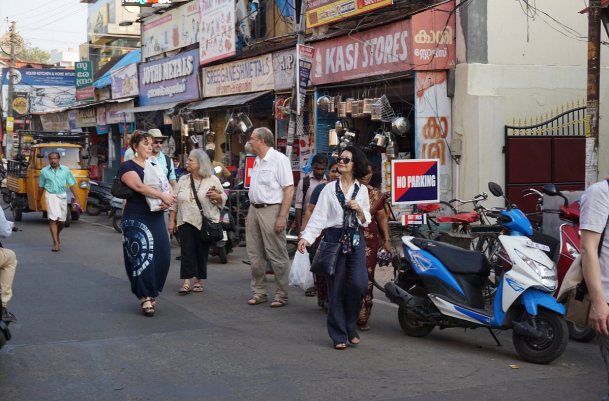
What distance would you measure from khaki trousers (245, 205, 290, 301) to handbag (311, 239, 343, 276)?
1963 mm

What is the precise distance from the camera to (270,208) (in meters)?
8.62

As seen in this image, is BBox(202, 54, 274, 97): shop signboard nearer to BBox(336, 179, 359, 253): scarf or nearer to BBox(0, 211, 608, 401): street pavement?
BBox(0, 211, 608, 401): street pavement

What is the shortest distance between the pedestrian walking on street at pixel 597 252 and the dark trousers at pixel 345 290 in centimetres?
267

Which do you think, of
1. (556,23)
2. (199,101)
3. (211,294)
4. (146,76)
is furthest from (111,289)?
(146,76)

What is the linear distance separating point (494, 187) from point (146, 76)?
22.6m

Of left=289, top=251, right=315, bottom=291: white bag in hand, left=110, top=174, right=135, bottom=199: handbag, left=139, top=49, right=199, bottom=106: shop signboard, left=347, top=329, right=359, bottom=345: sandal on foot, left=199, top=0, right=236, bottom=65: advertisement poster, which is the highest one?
left=199, top=0, right=236, bottom=65: advertisement poster

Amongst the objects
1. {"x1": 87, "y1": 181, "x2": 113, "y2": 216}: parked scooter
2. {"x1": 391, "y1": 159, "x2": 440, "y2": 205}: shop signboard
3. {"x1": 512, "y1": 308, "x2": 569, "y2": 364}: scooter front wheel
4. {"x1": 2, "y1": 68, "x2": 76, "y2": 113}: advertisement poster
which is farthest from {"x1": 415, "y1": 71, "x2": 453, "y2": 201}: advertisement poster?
{"x1": 2, "y1": 68, "x2": 76, "y2": 113}: advertisement poster

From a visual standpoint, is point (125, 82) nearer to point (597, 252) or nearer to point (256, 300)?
point (256, 300)

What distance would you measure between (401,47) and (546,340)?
9.31 metres

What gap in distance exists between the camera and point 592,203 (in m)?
4.22

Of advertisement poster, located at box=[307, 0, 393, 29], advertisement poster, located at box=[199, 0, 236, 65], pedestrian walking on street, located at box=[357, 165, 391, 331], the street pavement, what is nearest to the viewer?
the street pavement

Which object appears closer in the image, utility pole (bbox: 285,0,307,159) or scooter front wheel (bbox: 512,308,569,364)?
scooter front wheel (bbox: 512,308,569,364)

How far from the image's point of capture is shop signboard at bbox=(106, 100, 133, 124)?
1183 inches

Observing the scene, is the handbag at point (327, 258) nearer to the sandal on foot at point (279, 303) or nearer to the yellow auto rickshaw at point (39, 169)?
the sandal on foot at point (279, 303)
